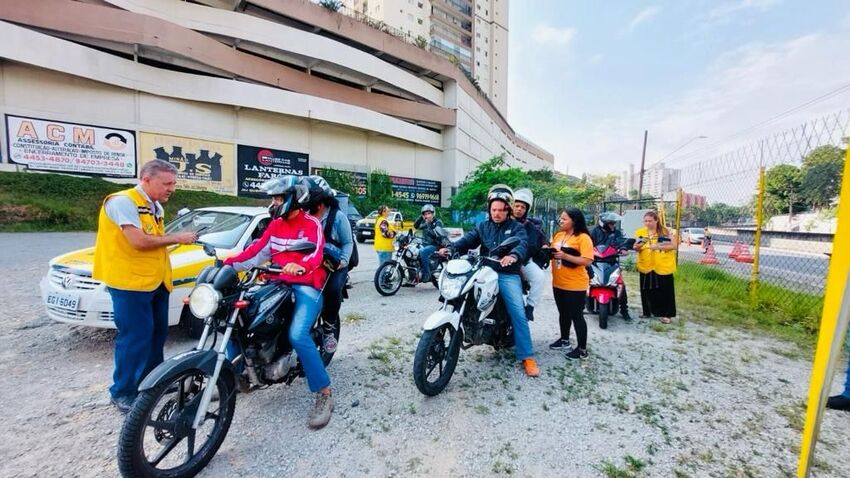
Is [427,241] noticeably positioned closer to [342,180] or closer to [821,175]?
[821,175]

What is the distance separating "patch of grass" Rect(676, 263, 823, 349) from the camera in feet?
16.7

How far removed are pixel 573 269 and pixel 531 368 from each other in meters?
1.09

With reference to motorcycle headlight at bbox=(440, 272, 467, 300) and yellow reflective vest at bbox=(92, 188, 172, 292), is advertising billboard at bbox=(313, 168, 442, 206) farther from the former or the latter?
yellow reflective vest at bbox=(92, 188, 172, 292)

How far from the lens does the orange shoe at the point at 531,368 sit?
3560 millimetres

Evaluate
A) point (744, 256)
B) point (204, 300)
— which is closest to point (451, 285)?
point (204, 300)

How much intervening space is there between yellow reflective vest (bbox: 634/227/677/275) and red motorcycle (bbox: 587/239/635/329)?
0.24 m

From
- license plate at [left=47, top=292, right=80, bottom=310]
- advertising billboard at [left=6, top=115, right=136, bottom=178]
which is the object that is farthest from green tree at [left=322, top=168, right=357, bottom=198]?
license plate at [left=47, top=292, right=80, bottom=310]

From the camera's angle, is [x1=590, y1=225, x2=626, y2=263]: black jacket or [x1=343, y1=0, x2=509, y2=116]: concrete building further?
[x1=343, y1=0, x2=509, y2=116]: concrete building

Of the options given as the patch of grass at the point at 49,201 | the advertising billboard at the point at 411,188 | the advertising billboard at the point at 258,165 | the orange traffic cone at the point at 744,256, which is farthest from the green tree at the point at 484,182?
the patch of grass at the point at 49,201

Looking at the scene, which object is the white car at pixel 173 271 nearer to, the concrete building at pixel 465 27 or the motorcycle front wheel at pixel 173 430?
the motorcycle front wheel at pixel 173 430

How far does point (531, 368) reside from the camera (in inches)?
141

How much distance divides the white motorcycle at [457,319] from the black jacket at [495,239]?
10cm

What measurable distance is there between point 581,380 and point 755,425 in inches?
48.3

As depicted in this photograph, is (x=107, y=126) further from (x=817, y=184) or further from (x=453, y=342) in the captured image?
(x=817, y=184)
